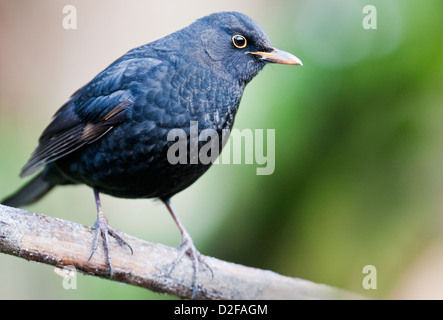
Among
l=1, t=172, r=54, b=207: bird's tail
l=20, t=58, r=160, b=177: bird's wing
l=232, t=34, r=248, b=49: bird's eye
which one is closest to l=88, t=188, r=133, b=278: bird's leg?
l=20, t=58, r=160, b=177: bird's wing

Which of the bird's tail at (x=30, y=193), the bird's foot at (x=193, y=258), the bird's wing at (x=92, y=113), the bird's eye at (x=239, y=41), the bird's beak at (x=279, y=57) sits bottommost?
the bird's foot at (x=193, y=258)

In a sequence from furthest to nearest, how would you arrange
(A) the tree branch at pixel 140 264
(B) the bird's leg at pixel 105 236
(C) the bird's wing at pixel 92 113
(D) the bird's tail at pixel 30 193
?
(D) the bird's tail at pixel 30 193 → (C) the bird's wing at pixel 92 113 → (B) the bird's leg at pixel 105 236 → (A) the tree branch at pixel 140 264

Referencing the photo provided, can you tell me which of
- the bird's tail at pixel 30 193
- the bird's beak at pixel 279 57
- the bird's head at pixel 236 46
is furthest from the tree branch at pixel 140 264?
the bird's beak at pixel 279 57

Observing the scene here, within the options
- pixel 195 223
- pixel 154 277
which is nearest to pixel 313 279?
pixel 195 223

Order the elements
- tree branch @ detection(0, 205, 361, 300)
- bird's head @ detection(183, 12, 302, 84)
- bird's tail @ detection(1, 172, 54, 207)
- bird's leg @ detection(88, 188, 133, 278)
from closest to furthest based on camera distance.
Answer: tree branch @ detection(0, 205, 361, 300) → bird's leg @ detection(88, 188, 133, 278) → bird's head @ detection(183, 12, 302, 84) → bird's tail @ detection(1, 172, 54, 207)

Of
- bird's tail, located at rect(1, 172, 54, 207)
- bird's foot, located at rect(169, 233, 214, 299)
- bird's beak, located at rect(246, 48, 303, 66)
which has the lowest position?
bird's foot, located at rect(169, 233, 214, 299)

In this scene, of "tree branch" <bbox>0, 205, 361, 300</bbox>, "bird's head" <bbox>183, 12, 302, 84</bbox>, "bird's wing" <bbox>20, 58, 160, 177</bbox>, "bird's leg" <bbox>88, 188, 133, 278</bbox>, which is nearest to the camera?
"tree branch" <bbox>0, 205, 361, 300</bbox>

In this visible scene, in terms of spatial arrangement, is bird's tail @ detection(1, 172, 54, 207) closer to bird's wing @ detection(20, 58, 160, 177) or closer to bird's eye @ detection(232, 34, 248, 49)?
bird's wing @ detection(20, 58, 160, 177)

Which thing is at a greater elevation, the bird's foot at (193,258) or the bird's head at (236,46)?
the bird's head at (236,46)

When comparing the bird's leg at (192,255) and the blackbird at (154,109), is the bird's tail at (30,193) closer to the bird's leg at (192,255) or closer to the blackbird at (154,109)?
the blackbird at (154,109)
